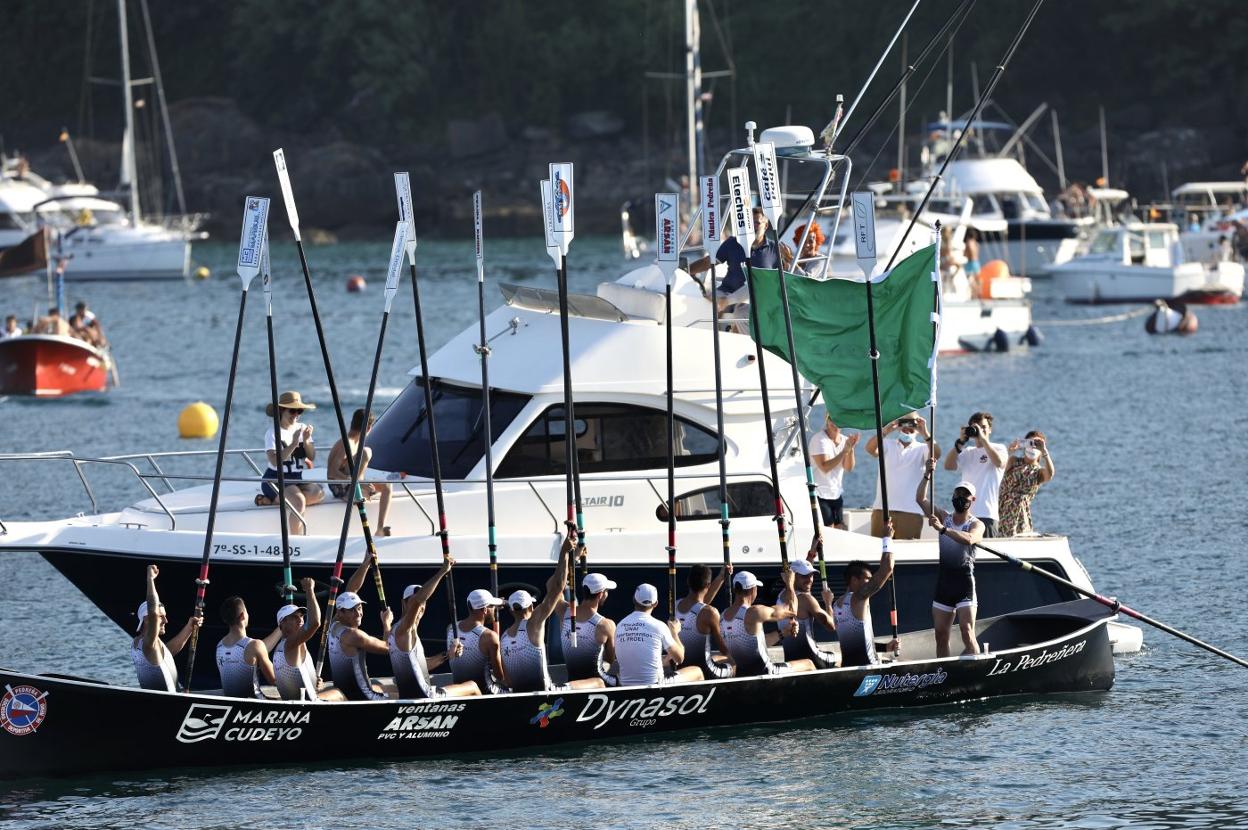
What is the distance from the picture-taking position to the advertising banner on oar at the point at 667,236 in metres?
16.4

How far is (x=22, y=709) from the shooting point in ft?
48.9

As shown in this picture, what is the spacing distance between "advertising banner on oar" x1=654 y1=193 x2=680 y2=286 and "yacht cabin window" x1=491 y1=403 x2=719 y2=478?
177 cm

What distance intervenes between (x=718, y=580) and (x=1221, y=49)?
8332 centimetres

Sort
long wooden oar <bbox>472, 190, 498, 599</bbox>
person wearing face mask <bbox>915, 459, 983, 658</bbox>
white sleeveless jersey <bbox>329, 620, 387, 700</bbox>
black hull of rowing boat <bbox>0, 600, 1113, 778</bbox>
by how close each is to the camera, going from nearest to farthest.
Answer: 1. black hull of rowing boat <bbox>0, 600, 1113, 778</bbox>
2. white sleeveless jersey <bbox>329, 620, 387, 700</bbox>
3. long wooden oar <bbox>472, 190, 498, 599</bbox>
4. person wearing face mask <bbox>915, 459, 983, 658</bbox>

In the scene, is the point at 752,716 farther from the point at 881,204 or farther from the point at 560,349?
the point at 881,204

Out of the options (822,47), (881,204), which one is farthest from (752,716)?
(822,47)

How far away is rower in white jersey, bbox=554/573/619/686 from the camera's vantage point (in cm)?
1630

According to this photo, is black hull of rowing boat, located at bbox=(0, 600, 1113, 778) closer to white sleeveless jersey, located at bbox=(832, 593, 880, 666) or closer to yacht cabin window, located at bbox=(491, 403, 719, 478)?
white sleeveless jersey, located at bbox=(832, 593, 880, 666)

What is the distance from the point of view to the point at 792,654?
17.0 metres

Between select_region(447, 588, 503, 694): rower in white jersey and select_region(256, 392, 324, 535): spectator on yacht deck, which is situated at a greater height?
select_region(256, 392, 324, 535): spectator on yacht deck

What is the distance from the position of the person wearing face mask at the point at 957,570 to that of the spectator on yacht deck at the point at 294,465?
551 cm

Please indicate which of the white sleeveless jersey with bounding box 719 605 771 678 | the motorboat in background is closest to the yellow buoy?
the white sleeveless jersey with bounding box 719 605 771 678

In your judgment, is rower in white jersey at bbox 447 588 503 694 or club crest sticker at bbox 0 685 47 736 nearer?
club crest sticker at bbox 0 685 47 736

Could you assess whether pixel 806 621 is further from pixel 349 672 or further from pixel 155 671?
pixel 155 671
